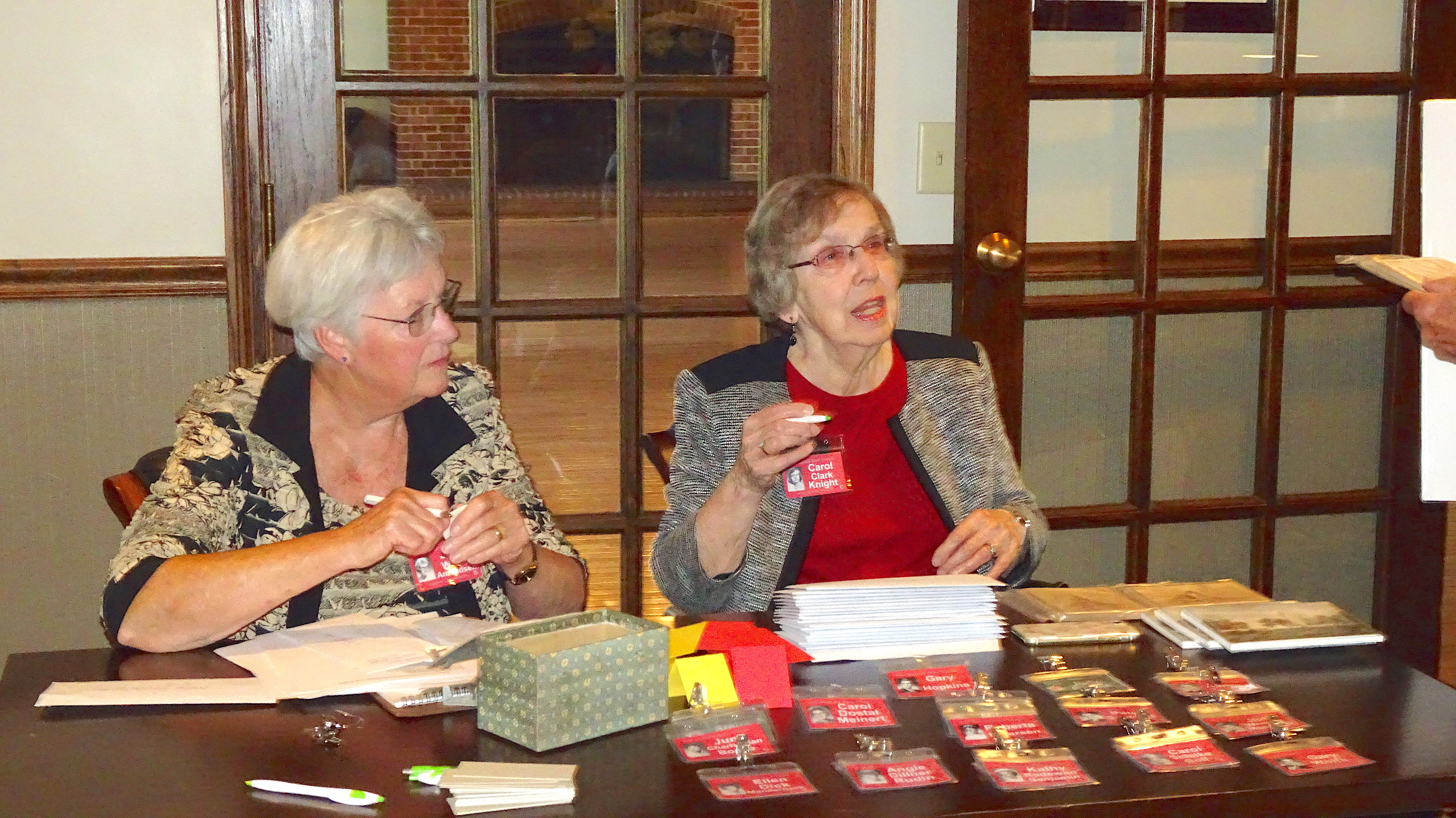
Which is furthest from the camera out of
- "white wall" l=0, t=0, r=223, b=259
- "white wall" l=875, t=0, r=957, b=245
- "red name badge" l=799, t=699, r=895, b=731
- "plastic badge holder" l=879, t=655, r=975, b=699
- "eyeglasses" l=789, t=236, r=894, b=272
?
"white wall" l=875, t=0, r=957, b=245

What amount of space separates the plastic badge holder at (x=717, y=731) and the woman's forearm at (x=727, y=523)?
0.63 metres

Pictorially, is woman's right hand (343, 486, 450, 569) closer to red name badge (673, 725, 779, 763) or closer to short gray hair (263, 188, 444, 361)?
short gray hair (263, 188, 444, 361)

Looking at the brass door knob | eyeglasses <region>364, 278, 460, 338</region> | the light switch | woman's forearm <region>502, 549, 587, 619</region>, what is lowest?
woman's forearm <region>502, 549, 587, 619</region>

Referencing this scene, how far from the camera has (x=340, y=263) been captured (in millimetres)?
2084

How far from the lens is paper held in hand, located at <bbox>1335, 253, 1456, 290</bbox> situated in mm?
2273

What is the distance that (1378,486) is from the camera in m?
3.48

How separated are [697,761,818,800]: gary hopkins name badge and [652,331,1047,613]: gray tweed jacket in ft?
2.85

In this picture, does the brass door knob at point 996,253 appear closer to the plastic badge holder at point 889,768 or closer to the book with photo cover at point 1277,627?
the book with photo cover at point 1277,627

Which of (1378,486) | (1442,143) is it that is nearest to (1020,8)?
(1442,143)

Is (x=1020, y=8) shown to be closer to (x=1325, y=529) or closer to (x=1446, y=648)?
(x=1325, y=529)

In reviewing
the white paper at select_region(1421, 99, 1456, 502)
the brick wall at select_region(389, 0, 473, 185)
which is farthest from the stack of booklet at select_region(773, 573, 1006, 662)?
the brick wall at select_region(389, 0, 473, 185)

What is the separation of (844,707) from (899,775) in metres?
0.18

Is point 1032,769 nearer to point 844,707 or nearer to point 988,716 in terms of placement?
point 988,716

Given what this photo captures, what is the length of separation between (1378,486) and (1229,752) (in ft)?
7.54
